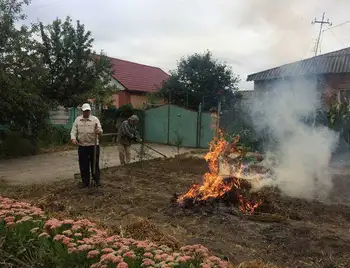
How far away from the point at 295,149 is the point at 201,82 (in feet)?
43.4

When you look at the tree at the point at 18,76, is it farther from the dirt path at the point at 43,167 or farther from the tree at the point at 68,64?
the tree at the point at 68,64

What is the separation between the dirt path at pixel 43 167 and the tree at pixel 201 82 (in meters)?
8.01

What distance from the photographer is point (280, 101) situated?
10.1 meters

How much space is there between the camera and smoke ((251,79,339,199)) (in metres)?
8.88

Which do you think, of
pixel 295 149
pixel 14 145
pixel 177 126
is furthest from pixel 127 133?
pixel 177 126

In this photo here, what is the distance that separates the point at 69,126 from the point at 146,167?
9.37 m

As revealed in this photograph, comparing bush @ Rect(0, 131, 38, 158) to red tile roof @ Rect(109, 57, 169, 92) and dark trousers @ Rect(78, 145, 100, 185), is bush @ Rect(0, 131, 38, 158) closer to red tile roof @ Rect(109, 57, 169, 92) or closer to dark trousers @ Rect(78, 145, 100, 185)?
dark trousers @ Rect(78, 145, 100, 185)

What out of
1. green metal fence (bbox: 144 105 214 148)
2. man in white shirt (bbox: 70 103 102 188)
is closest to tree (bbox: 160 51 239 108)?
green metal fence (bbox: 144 105 214 148)

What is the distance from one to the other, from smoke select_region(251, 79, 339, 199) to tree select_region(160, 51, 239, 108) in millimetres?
10872

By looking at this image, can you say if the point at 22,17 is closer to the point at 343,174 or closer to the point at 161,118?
the point at 161,118

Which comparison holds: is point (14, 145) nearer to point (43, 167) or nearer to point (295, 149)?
point (43, 167)

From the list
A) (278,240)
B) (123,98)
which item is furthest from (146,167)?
(123,98)

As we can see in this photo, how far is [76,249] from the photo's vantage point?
10.4ft

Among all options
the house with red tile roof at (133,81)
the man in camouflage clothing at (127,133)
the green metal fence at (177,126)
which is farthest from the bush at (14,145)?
the house with red tile roof at (133,81)
